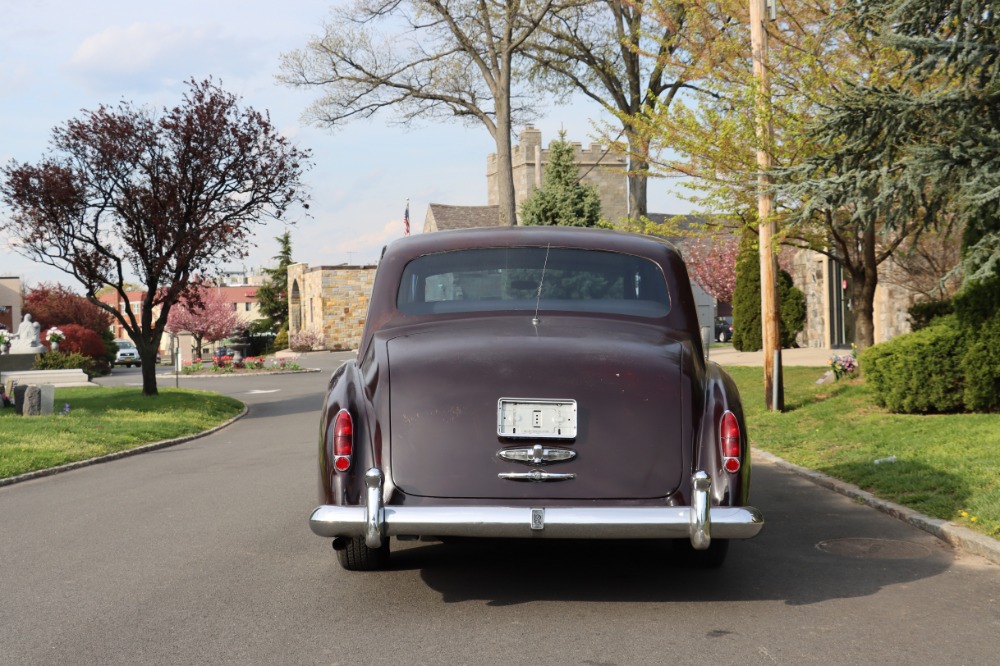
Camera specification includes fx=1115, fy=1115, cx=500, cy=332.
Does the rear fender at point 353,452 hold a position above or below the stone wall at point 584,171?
below

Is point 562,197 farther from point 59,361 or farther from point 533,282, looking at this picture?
point 533,282

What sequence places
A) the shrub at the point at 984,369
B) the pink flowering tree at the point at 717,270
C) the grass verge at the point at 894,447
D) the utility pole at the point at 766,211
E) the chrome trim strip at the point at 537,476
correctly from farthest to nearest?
the pink flowering tree at the point at 717,270 → the utility pole at the point at 766,211 → the shrub at the point at 984,369 → the grass verge at the point at 894,447 → the chrome trim strip at the point at 537,476

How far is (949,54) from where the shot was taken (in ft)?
36.4

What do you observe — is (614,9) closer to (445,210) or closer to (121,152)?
(121,152)

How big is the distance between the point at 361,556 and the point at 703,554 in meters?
1.94

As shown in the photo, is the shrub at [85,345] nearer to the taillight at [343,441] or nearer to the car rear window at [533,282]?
the car rear window at [533,282]

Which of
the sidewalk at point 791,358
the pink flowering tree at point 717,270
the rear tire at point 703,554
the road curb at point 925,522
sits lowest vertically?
the road curb at point 925,522

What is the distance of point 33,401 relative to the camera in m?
19.0

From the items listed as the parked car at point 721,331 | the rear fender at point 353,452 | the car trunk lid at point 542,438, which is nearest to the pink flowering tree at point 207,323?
the parked car at point 721,331

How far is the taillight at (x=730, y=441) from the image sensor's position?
18.2 feet

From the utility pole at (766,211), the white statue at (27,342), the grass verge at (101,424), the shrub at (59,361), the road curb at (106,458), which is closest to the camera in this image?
the road curb at (106,458)

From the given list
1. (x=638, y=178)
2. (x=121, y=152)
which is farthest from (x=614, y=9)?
(x=121, y=152)

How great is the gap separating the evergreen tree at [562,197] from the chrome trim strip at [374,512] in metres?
36.6

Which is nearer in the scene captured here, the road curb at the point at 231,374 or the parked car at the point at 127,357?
the road curb at the point at 231,374
